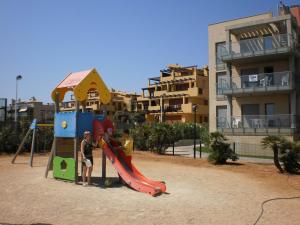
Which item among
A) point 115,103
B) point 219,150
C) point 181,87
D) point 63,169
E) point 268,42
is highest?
point 181,87

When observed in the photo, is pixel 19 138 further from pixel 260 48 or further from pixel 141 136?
pixel 260 48

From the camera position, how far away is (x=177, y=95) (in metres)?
64.9

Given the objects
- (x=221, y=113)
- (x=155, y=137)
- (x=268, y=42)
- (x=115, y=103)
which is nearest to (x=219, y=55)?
(x=221, y=113)

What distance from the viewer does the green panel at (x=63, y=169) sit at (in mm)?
11227

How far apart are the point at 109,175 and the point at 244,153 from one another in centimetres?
1514

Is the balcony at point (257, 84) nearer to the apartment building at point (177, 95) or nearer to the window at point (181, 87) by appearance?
the apartment building at point (177, 95)

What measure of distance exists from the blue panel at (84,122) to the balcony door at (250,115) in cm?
1824

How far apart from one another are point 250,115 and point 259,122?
4.20 feet

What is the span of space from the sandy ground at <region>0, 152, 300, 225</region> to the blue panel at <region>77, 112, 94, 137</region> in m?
1.82

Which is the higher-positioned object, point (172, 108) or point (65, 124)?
point (172, 108)

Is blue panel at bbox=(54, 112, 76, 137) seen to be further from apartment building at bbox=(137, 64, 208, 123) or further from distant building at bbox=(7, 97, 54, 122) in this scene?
apartment building at bbox=(137, 64, 208, 123)

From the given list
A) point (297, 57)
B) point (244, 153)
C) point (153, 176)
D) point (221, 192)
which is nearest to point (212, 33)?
point (297, 57)

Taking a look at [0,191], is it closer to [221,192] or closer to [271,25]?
[221,192]

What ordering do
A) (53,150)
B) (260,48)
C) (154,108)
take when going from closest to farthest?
(53,150)
(260,48)
(154,108)
